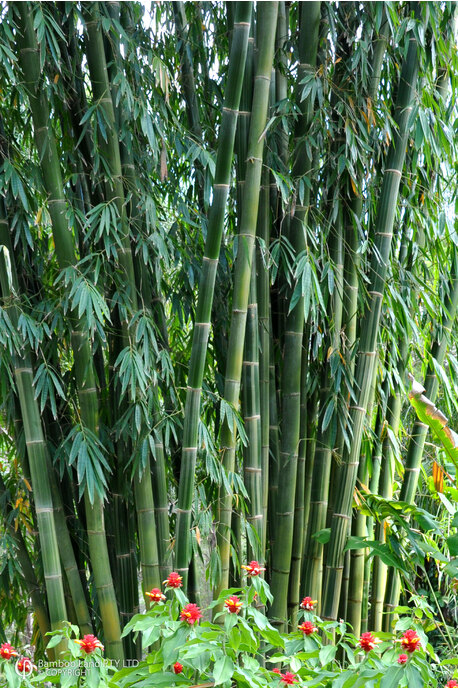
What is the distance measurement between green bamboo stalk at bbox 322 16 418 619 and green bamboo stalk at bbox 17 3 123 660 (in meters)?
0.79

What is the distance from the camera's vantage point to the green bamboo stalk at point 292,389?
2.42 metres

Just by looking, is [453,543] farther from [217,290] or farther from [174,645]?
[217,290]

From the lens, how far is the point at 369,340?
253 centimetres

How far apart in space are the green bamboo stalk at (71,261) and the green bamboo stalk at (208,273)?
11.6 inches

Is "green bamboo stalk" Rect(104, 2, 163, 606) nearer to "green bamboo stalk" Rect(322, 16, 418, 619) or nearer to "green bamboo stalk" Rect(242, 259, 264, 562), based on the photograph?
"green bamboo stalk" Rect(242, 259, 264, 562)

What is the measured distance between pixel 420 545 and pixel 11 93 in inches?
80.8

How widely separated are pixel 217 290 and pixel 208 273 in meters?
0.51

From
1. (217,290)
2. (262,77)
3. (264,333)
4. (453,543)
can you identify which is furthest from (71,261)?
(453,543)

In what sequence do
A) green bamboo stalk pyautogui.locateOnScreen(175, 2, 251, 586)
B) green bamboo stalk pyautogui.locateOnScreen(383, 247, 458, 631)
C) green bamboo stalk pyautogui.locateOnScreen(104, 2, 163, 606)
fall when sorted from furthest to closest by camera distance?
green bamboo stalk pyautogui.locateOnScreen(383, 247, 458, 631)
green bamboo stalk pyautogui.locateOnScreen(104, 2, 163, 606)
green bamboo stalk pyautogui.locateOnScreen(175, 2, 251, 586)

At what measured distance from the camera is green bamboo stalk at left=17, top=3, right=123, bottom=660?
215 centimetres

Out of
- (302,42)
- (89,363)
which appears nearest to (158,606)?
(89,363)

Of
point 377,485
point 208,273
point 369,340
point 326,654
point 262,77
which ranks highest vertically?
point 262,77

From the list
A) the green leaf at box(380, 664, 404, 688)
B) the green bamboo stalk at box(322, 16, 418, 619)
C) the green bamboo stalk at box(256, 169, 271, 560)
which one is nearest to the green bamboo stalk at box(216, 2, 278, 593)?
the green bamboo stalk at box(256, 169, 271, 560)

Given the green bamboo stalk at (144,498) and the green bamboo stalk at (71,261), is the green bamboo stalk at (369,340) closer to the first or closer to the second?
the green bamboo stalk at (144,498)
